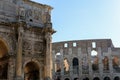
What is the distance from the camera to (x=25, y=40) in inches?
746

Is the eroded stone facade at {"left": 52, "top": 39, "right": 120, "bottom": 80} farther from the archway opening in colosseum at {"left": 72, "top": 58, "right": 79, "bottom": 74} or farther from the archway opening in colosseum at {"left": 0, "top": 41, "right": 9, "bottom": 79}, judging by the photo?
the archway opening in colosseum at {"left": 0, "top": 41, "right": 9, "bottom": 79}

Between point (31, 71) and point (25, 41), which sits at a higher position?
point (25, 41)

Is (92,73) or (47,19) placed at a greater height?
(47,19)

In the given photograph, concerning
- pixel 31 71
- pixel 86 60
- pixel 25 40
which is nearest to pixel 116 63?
pixel 86 60

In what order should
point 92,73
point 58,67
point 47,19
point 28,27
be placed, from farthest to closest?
point 58,67, point 92,73, point 47,19, point 28,27

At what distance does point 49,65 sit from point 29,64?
1.72 meters

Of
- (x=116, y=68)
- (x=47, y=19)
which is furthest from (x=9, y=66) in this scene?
(x=116, y=68)

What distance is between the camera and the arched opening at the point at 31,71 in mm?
19562

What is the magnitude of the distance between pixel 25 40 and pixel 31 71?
110 inches

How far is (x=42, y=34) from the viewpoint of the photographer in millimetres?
20078

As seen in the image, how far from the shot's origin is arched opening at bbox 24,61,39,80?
19.6 metres

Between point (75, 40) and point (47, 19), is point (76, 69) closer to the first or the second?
point (75, 40)

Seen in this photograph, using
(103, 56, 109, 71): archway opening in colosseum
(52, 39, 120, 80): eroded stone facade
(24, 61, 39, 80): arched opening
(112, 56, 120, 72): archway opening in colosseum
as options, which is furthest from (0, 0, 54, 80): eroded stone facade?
(112, 56, 120, 72): archway opening in colosseum

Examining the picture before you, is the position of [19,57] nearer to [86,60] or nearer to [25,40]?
[25,40]
